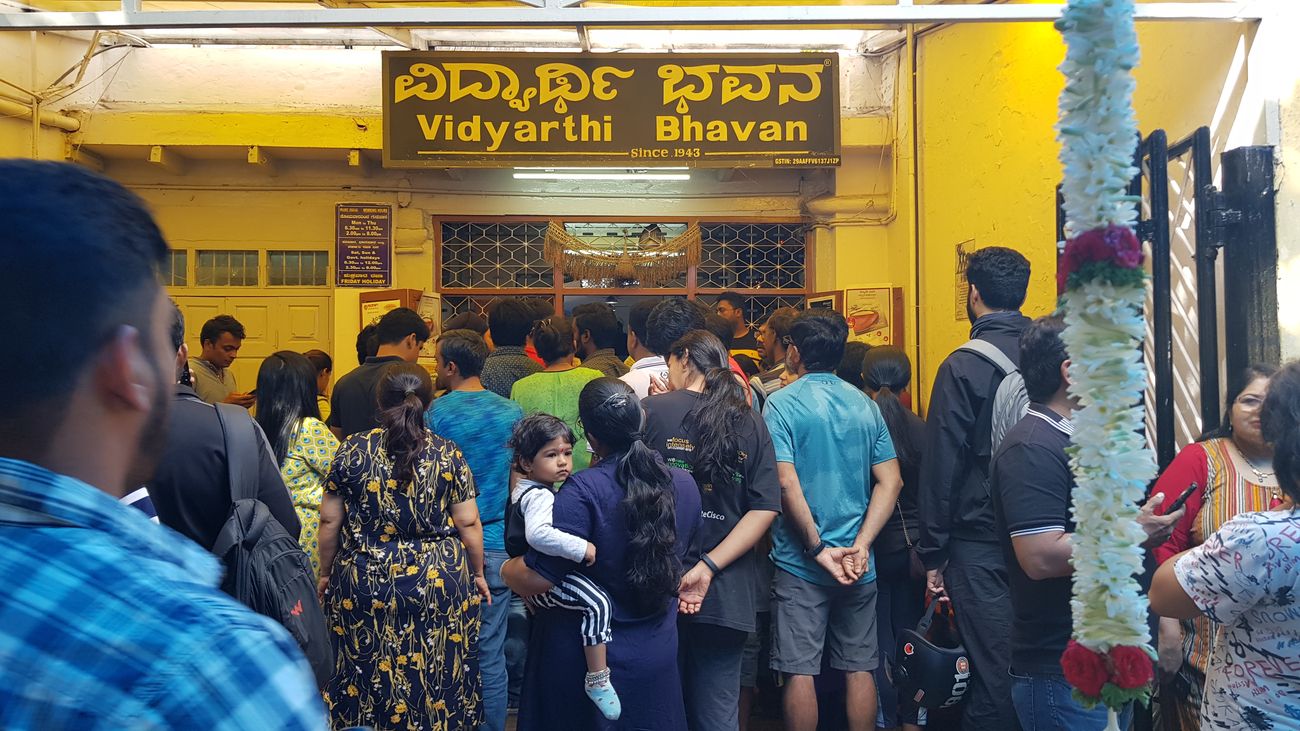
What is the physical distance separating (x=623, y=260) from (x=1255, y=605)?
6.87m

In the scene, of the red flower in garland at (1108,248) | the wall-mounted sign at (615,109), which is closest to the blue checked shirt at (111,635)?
the red flower in garland at (1108,248)

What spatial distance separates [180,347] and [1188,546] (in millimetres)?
3158

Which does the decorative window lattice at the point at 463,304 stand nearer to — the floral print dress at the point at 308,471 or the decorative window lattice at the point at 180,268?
the decorative window lattice at the point at 180,268

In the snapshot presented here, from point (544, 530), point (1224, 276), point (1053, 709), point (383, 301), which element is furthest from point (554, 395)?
point (383, 301)

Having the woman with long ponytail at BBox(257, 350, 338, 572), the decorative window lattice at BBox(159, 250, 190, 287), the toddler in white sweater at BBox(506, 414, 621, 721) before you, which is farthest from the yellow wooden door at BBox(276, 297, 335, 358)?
the toddler in white sweater at BBox(506, 414, 621, 721)

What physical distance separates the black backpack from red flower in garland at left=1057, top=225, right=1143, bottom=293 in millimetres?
2020

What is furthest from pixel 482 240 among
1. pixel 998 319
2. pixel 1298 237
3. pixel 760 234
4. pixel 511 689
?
pixel 1298 237

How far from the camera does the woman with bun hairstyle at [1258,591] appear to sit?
208cm

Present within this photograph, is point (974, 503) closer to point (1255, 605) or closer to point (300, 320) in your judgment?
point (1255, 605)

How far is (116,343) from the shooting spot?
2.94 ft

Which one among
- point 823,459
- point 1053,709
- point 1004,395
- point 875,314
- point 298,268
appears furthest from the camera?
point 298,268

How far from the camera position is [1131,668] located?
79.7 inches

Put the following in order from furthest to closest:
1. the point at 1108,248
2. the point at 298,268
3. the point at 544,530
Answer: the point at 298,268 < the point at 544,530 < the point at 1108,248

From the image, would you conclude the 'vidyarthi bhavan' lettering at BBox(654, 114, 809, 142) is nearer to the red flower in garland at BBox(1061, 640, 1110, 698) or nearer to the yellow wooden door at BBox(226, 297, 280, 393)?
the yellow wooden door at BBox(226, 297, 280, 393)
